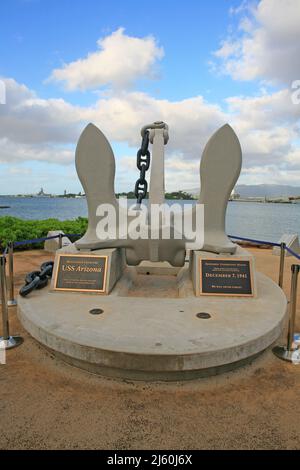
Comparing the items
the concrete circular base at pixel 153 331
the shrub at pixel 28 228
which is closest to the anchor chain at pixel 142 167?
the concrete circular base at pixel 153 331

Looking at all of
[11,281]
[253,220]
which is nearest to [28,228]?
[11,281]

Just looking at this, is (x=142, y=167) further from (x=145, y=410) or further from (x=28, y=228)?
(x=28, y=228)

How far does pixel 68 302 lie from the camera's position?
374 centimetres

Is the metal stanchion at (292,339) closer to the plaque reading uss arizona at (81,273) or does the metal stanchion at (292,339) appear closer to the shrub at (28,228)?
the plaque reading uss arizona at (81,273)

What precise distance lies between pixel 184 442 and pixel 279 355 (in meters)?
1.47

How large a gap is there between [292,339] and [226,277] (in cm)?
113

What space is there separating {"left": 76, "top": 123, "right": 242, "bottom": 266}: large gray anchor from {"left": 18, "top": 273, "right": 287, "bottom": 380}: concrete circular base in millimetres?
823

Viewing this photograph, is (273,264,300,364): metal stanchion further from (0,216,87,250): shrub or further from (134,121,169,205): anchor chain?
(0,216,87,250): shrub

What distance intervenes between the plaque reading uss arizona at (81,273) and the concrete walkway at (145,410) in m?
1.20

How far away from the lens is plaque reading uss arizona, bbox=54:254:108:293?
4086 millimetres

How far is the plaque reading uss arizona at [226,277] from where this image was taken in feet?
13.1
